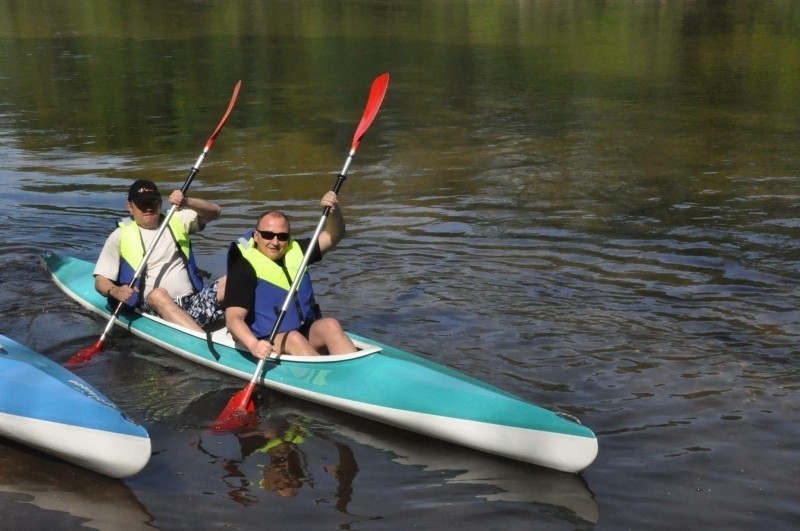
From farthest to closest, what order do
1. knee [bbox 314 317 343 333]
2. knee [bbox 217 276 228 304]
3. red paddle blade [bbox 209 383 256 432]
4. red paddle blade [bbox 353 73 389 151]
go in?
red paddle blade [bbox 353 73 389 151] → knee [bbox 217 276 228 304] → knee [bbox 314 317 343 333] → red paddle blade [bbox 209 383 256 432]

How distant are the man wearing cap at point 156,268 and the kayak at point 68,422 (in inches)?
60.7

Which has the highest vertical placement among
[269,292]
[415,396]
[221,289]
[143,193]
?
[143,193]

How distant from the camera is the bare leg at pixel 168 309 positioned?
294 inches

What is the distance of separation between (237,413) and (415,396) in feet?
3.65

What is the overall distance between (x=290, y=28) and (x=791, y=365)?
81.5 ft

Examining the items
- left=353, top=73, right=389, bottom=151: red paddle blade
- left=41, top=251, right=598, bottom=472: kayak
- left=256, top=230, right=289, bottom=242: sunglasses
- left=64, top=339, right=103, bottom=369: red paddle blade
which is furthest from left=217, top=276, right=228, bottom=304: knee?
left=353, top=73, right=389, bottom=151: red paddle blade

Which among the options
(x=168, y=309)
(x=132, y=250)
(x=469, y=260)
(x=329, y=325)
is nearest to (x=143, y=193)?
(x=132, y=250)

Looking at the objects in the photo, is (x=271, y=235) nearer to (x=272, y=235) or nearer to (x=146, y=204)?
(x=272, y=235)

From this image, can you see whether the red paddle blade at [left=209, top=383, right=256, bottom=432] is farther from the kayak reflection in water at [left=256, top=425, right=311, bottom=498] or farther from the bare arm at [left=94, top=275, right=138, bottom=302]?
the bare arm at [left=94, top=275, right=138, bottom=302]

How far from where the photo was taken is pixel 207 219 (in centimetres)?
830

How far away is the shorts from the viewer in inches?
295

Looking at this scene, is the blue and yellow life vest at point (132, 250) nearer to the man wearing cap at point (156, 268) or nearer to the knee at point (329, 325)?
the man wearing cap at point (156, 268)

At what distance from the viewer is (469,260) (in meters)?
9.55

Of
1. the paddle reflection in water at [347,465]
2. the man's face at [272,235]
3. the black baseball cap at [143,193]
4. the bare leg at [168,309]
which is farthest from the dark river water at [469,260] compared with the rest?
the black baseball cap at [143,193]
